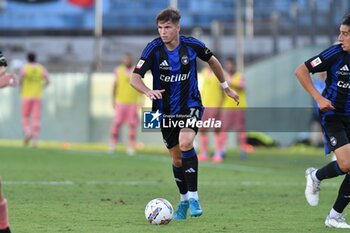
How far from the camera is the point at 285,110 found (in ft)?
91.9

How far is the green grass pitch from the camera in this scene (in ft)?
31.8

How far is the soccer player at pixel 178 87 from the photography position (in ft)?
33.4

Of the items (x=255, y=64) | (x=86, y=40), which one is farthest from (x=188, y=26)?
(x=255, y=64)

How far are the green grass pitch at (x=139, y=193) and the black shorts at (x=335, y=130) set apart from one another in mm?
865

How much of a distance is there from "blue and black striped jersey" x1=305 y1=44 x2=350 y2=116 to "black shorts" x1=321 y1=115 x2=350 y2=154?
6cm

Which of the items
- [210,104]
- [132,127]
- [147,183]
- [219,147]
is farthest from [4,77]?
[132,127]

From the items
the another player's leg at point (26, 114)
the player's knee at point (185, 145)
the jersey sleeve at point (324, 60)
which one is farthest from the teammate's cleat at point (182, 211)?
the another player's leg at point (26, 114)

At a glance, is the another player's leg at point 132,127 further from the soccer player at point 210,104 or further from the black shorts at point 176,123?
the black shorts at point 176,123

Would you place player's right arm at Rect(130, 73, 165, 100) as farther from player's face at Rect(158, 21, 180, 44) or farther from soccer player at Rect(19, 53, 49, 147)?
soccer player at Rect(19, 53, 49, 147)

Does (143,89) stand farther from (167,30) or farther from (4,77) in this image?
(4,77)

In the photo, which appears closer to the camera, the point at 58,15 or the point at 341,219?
the point at 341,219

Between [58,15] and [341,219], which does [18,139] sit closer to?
[58,15]

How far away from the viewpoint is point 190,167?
10227 mm

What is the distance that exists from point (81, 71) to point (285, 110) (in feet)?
25.0
